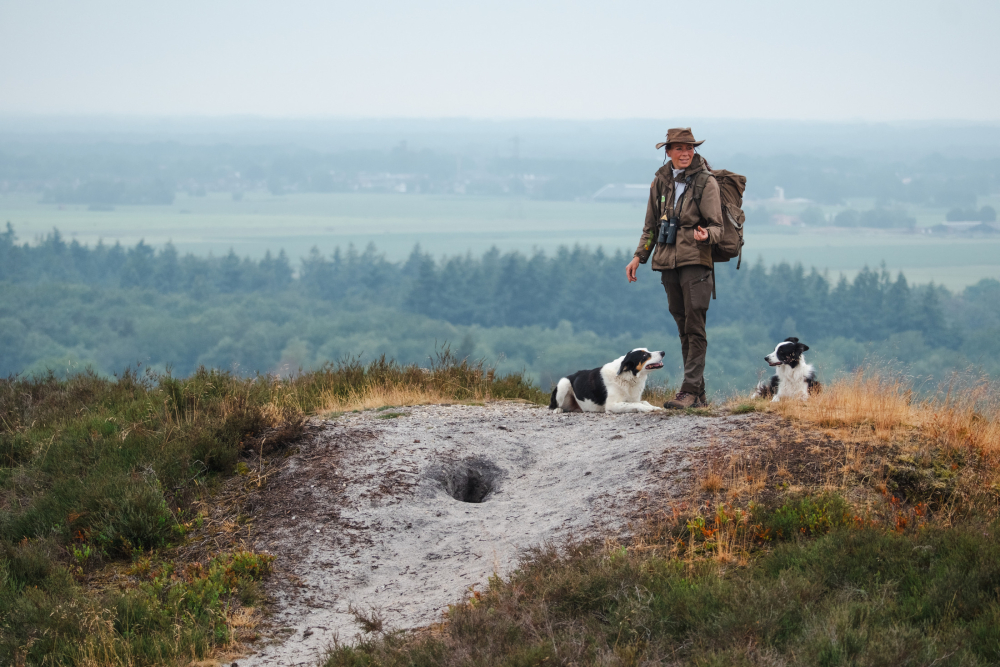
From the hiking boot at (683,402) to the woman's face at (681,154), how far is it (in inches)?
84.4

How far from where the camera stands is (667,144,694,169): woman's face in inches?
326

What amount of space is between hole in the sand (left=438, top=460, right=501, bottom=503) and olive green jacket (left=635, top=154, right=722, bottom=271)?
2429 mm

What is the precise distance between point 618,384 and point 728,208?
6.61 feet

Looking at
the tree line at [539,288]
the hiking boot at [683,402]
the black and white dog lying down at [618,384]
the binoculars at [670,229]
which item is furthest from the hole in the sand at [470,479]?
the tree line at [539,288]

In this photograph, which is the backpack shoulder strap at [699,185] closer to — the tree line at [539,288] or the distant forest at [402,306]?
the distant forest at [402,306]

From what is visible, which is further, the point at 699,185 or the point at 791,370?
the point at 791,370

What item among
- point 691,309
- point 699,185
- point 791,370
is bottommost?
point 791,370

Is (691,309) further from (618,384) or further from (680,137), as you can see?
(680,137)

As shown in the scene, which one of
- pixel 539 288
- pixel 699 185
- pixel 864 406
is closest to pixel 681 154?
pixel 699 185

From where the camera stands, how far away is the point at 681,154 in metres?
8.28

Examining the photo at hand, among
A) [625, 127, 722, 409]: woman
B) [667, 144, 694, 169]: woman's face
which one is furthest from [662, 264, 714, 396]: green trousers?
[667, 144, 694, 169]: woman's face

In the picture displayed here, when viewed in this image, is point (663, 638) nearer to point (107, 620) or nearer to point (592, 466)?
point (592, 466)

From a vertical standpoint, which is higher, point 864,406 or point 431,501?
point 864,406

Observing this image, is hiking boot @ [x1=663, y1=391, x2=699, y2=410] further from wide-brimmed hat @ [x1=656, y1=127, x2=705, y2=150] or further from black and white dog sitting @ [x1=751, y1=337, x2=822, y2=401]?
wide-brimmed hat @ [x1=656, y1=127, x2=705, y2=150]
